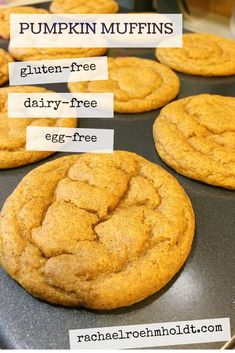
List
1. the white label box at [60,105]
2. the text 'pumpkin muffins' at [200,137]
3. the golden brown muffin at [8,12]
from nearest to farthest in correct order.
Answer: the text 'pumpkin muffins' at [200,137] → the white label box at [60,105] → the golden brown muffin at [8,12]

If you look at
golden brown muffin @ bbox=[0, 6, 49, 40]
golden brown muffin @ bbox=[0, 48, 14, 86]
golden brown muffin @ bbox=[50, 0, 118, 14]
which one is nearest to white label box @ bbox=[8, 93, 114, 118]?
golden brown muffin @ bbox=[0, 48, 14, 86]

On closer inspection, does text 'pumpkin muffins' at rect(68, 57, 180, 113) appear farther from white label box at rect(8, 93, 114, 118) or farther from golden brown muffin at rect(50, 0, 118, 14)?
golden brown muffin at rect(50, 0, 118, 14)

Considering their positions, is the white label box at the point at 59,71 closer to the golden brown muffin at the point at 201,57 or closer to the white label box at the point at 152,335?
the golden brown muffin at the point at 201,57

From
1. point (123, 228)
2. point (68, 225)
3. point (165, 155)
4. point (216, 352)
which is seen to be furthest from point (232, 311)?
point (165, 155)

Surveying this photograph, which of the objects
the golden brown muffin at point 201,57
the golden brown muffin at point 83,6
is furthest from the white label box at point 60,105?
the golden brown muffin at point 83,6

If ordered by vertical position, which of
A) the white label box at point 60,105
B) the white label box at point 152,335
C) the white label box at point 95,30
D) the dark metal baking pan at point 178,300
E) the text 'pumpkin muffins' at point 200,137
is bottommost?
the white label box at point 152,335

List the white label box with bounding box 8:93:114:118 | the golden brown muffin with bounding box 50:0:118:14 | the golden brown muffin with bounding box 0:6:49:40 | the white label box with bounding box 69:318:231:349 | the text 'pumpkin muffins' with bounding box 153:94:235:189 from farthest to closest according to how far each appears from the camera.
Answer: the golden brown muffin with bounding box 50:0:118:14 → the golden brown muffin with bounding box 0:6:49:40 → the white label box with bounding box 8:93:114:118 → the text 'pumpkin muffins' with bounding box 153:94:235:189 → the white label box with bounding box 69:318:231:349

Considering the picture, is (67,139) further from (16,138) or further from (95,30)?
(95,30)
